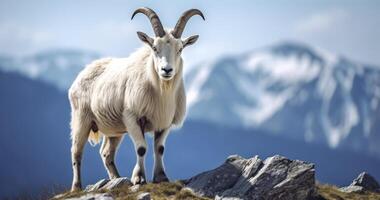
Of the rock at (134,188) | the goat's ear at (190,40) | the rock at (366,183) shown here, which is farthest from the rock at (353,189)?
the rock at (134,188)

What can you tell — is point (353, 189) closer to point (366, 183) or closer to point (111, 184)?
point (366, 183)

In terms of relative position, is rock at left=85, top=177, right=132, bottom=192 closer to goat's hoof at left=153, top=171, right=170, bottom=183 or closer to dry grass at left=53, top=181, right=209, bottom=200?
dry grass at left=53, top=181, right=209, bottom=200

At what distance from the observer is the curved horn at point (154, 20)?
25.8 metres

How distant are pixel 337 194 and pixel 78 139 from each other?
27.7 feet

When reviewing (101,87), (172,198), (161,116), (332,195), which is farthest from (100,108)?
(332,195)

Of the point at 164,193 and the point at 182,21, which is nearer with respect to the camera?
the point at 164,193

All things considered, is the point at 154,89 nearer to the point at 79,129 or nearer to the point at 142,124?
the point at 142,124

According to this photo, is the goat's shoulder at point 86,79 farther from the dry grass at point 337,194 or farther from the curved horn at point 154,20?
the dry grass at point 337,194

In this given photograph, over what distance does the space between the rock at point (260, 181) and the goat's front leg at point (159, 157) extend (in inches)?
33.4

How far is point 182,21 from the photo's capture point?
86.4 ft

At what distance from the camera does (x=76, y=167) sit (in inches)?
1104

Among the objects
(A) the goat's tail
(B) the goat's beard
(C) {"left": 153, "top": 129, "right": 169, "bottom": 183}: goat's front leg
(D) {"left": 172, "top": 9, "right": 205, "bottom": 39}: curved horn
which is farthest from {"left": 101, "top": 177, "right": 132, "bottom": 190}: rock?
(D) {"left": 172, "top": 9, "right": 205, "bottom": 39}: curved horn

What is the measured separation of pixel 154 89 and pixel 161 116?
2.72 feet

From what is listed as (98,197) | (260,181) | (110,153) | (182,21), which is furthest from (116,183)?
(182,21)
